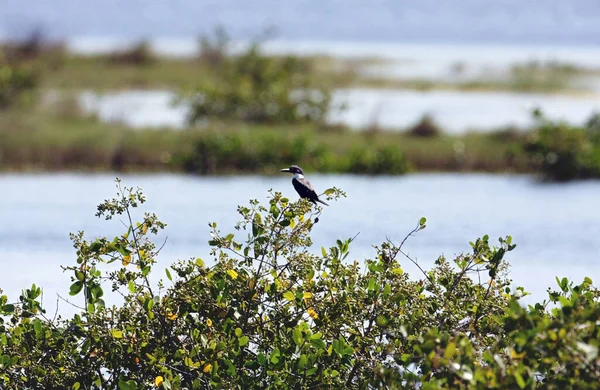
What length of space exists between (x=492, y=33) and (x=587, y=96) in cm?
1060

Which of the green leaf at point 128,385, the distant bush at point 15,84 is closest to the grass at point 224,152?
the distant bush at point 15,84

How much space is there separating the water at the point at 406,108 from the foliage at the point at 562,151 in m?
2.05

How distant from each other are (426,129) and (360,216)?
29.6 feet

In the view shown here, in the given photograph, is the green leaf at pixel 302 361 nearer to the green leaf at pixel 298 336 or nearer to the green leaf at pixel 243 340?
the green leaf at pixel 298 336

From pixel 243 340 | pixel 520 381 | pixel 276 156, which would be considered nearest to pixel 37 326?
pixel 243 340

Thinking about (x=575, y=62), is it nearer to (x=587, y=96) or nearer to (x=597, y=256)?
(x=587, y=96)

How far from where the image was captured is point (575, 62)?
43531 millimetres

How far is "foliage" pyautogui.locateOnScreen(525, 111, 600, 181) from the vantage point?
27.1 metres

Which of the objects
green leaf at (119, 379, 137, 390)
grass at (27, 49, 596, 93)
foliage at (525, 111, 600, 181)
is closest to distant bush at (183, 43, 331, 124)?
grass at (27, 49, 596, 93)

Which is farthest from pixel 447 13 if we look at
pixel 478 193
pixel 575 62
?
pixel 478 193

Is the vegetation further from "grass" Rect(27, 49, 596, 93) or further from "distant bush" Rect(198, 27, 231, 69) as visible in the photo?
"distant bush" Rect(198, 27, 231, 69)

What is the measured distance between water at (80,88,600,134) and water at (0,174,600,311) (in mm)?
4039

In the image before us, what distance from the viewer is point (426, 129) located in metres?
30.4

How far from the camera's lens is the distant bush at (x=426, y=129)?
30344mm
